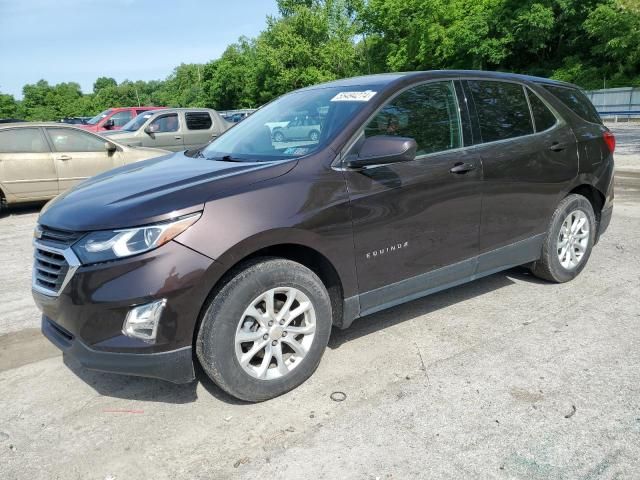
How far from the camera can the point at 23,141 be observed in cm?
894

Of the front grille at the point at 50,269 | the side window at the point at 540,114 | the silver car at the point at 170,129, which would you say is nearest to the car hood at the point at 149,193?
the front grille at the point at 50,269

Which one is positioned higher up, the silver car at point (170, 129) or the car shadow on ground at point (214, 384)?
the silver car at point (170, 129)

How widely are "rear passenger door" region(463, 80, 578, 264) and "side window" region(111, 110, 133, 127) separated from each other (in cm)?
1755

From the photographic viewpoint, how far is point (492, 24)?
4525cm

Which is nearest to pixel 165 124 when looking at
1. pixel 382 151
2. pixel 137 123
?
pixel 137 123

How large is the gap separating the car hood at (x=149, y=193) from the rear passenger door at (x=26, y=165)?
6404mm

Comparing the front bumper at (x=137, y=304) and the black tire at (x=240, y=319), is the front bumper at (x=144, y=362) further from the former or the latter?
the black tire at (x=240, y=319)

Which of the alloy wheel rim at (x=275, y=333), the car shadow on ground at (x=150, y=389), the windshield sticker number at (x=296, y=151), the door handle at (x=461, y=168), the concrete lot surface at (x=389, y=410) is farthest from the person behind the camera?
the door handle at (x=461, y=168)

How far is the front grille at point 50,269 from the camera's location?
2.69 m

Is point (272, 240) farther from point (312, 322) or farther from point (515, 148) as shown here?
point (515, 148)

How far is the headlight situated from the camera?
2.53 metres

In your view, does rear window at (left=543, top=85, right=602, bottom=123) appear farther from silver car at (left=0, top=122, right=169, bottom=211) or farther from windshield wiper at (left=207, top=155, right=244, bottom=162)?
silver car at (left=0, top=122, right=169, bottom=211)

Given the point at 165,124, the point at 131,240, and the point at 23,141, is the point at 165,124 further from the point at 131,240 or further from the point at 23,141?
the point at 131,240

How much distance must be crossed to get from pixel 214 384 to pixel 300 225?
1126 millimetres
